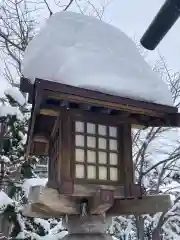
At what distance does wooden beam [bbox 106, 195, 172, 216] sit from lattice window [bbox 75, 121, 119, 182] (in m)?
0.20

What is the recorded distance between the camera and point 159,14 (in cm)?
55

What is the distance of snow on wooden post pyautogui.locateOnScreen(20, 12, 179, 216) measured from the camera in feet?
6.19

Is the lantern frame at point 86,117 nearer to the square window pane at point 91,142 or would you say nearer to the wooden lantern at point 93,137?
the wooden lantern at point 93,137

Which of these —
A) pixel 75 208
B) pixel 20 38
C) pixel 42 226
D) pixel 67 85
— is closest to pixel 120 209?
pixel 75 208

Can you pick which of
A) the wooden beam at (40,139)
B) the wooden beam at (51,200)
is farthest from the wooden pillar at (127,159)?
the wooden beam at (40,139)

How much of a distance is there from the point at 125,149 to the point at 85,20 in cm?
98

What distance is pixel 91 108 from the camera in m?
2.11

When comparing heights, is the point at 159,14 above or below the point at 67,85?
below

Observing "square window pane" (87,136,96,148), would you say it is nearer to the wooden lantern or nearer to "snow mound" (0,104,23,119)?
the wooden lantern

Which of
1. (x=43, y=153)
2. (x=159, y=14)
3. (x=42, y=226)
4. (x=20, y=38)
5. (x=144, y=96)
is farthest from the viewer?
(x=20, y=38)

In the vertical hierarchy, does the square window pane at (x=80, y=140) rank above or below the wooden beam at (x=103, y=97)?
below

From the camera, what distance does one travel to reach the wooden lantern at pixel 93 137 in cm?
187

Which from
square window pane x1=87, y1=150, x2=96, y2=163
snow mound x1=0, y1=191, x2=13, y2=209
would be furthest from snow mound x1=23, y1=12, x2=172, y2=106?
snow mound x1=0, y1=191, x2=13, y2=209

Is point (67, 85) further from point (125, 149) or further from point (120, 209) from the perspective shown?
point (120, 209)
